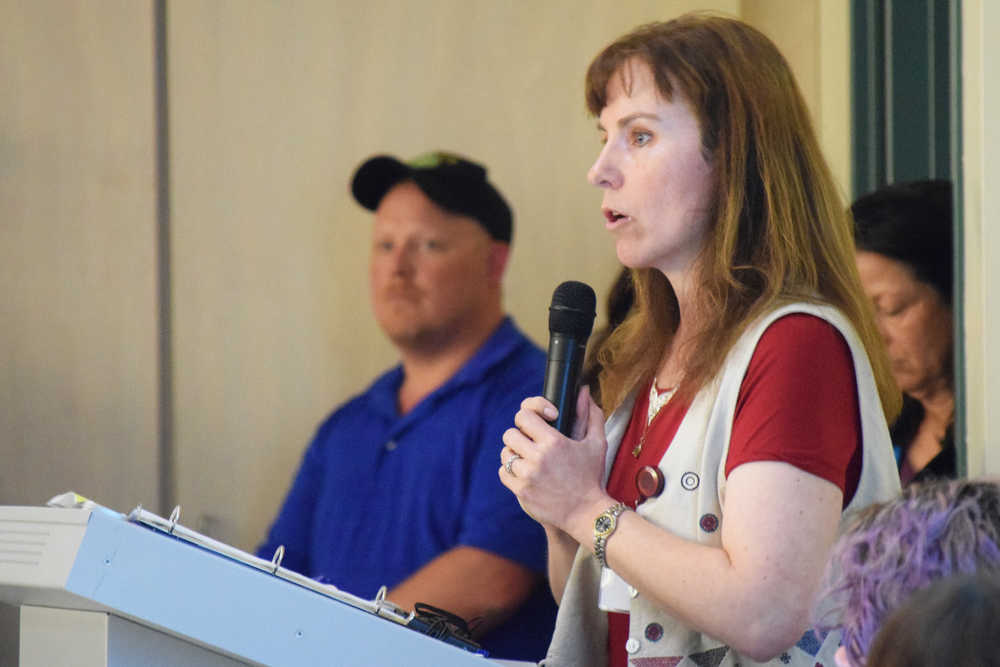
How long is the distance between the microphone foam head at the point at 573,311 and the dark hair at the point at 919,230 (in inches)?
37.1

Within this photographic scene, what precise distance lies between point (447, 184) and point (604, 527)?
6.16ft

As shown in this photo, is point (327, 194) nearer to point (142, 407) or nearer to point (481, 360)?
point (142, 407)

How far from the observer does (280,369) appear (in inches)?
143

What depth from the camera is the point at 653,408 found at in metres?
1.42

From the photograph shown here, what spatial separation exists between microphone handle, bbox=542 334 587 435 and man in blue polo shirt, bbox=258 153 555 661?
3.55ft

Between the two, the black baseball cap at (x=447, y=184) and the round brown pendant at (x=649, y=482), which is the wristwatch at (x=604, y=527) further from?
the black baseball cap at (x=447, y=184)

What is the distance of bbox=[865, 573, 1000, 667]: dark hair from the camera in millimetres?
649

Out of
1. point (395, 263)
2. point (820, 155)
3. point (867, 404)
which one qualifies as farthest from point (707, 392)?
point (395, 263)

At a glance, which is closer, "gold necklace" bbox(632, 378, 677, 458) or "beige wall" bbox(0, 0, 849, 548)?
"gold necklace" bbox(632, 378, 677, 458)

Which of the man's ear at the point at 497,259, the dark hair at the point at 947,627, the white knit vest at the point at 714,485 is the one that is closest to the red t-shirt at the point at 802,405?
the white knit vest at the point at 714,485

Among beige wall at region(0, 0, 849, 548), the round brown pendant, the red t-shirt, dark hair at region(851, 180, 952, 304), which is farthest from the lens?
beige wall at region(0, 0, 849, 548)

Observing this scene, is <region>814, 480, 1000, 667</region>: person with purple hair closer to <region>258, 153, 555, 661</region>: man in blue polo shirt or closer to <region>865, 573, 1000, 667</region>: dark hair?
<region>865, 573, 1000, 667</region>: dark hair

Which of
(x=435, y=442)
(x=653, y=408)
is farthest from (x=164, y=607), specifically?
(x=435, y=442)

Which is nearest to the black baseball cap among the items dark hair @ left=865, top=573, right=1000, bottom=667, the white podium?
the white podium
